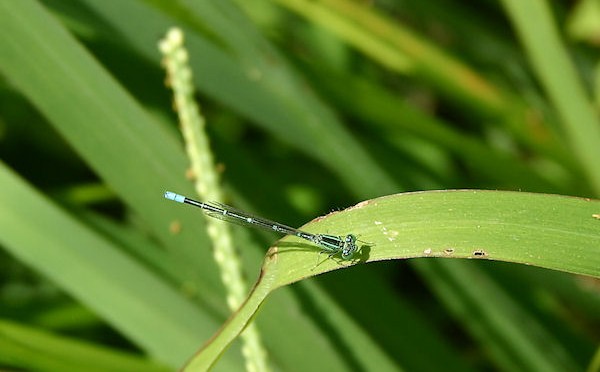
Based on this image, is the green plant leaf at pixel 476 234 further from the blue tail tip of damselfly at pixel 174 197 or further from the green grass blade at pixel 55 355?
the green grass blade at pixel 55 355

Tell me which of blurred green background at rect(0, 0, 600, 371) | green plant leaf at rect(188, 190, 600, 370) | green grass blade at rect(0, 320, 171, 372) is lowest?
green plant leaf at rect(188, 190, 600, 370)

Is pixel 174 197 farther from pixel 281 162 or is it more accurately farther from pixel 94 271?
pixel 281 162

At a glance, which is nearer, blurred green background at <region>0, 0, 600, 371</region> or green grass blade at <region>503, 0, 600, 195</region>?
blurred green background at <region>0, 0, 600, 371</region>

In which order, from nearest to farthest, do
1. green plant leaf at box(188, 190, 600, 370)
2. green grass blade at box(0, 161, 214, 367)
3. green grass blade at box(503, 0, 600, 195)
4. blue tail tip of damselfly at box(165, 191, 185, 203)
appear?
green plant leaf at box(188, 190, 600, 370) → blue tail tip of damselfly at box(165, 191, 185, 203) → green grass blade at box(0, 161, 214, 367) → green grass blade at box(503, 0, 600, 195)

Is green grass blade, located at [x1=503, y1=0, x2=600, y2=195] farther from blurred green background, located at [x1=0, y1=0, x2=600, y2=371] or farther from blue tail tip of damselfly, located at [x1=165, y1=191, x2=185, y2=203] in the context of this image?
blue tail tip of damselfly, located at [x1=165, y1=191, x2=185, y2=203]

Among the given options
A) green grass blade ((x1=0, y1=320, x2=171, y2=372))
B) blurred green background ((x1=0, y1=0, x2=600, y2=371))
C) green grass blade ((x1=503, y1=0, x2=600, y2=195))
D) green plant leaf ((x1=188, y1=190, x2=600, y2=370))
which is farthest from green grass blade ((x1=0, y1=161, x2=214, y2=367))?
green grass blade ((x1=503, y1=0, x2=600, y2=195))

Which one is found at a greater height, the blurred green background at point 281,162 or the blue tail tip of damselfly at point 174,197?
the blurred green background at point 281,162

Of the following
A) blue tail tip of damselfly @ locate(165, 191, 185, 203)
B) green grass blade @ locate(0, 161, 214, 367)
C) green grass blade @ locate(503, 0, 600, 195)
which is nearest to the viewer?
blue tail tip of damselfly @ locate(165, 191, 185, 203)

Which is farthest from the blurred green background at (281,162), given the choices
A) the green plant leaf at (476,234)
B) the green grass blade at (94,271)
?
the green plant leaf at (476,234)

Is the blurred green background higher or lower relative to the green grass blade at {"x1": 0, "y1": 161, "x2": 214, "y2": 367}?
higher
